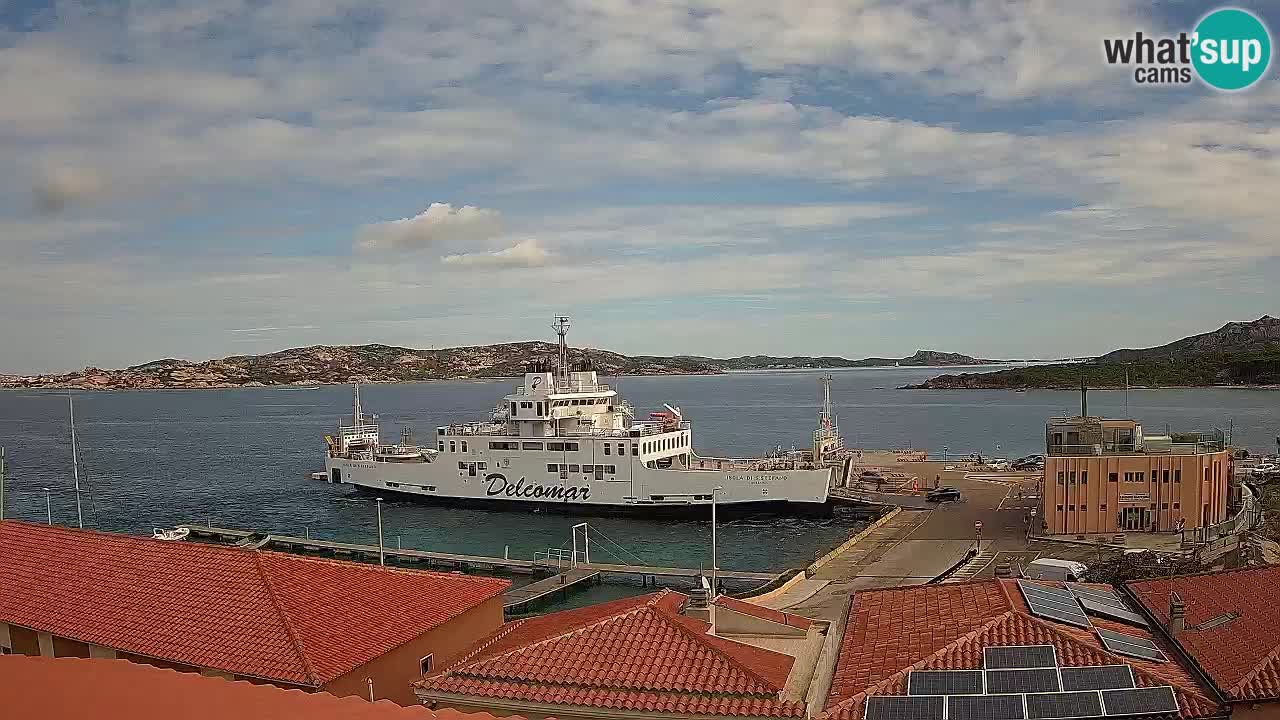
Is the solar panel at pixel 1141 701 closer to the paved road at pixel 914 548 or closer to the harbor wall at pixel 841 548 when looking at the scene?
the paved road at pixel 914 548

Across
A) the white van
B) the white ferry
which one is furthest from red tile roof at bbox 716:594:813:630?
the white ferry

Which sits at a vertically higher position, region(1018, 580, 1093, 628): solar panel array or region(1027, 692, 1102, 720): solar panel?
region(1018, 580, 1093, 628): solar panel array

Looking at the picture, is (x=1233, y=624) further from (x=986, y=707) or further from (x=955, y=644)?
(x=986, y=707)

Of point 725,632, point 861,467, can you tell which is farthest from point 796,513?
point 725,632

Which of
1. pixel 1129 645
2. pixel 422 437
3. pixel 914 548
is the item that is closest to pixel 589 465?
pixel 914 548

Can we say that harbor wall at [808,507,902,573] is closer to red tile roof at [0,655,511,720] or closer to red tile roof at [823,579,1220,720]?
red tile roof at [823,579,1220,720]
